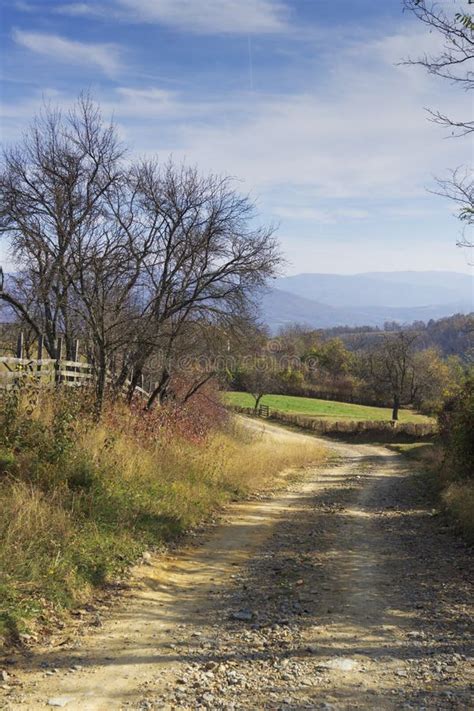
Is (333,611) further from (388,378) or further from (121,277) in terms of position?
(388,378)

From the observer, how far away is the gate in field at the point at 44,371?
11.3m

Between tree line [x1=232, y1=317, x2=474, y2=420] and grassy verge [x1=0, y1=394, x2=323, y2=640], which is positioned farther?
tree line [x1=232, y1=317, x2=474, y2=420]

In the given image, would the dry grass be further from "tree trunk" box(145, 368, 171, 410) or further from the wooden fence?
the wooden fence

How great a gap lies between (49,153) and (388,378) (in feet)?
227

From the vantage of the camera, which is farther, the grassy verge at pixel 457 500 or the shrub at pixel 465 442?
the shrub at pixel 465 442

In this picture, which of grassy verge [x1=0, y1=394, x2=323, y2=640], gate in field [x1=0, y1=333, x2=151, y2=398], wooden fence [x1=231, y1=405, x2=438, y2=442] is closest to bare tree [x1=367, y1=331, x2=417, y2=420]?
wooden fence [x1=231, y1=405, x2=438, y2=442]

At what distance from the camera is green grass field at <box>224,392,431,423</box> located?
72062 mm

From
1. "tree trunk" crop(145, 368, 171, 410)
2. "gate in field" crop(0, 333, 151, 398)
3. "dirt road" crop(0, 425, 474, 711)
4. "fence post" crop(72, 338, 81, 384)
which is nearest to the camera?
"dirt road" crop(0, 425, 474, 711)

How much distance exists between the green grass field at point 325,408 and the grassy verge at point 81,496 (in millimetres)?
56011

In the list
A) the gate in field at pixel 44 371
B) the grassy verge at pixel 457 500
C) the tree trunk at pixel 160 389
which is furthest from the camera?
the tree trunk at pixel 160 389

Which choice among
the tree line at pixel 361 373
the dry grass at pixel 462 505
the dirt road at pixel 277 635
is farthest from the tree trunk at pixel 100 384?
the tree line at pixel 361 373

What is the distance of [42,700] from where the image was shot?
14.1 feet

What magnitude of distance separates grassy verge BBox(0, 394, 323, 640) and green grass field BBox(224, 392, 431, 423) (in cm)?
5601

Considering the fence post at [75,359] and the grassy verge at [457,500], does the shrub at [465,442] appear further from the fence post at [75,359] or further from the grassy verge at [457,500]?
the fence post at [75,359]
